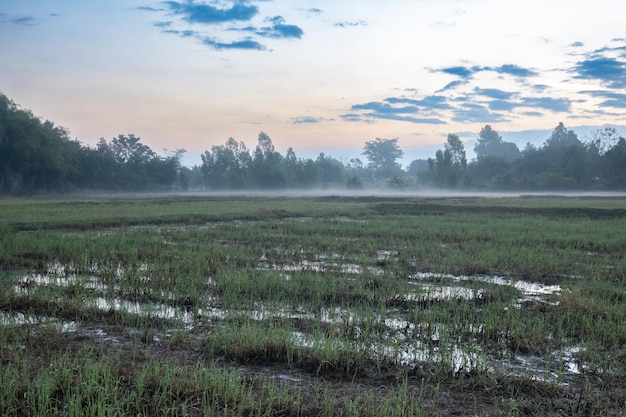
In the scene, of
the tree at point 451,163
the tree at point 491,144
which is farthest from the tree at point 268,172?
the tree at point 491,144

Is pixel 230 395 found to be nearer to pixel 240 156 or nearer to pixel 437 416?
pixel 437 416

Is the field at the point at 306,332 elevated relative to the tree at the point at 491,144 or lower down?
lower down

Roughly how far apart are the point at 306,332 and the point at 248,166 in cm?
8404

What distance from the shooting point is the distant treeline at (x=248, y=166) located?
52781mm

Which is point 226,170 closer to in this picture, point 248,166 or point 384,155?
point 248,166

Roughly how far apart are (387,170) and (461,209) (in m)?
110

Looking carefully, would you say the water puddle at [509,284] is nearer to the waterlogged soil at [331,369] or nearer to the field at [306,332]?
the field at [306,332]

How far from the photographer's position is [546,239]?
15.2 metres

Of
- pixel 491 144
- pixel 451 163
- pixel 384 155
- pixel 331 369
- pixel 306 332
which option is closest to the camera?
pixel 331 369

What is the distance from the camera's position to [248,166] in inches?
3492

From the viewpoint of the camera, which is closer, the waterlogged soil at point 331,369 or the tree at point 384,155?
the waterlogged soil at point 331,369

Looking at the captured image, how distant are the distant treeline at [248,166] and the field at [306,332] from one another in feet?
154

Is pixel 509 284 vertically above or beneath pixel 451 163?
beneath

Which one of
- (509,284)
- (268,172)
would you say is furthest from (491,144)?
(509,284)
